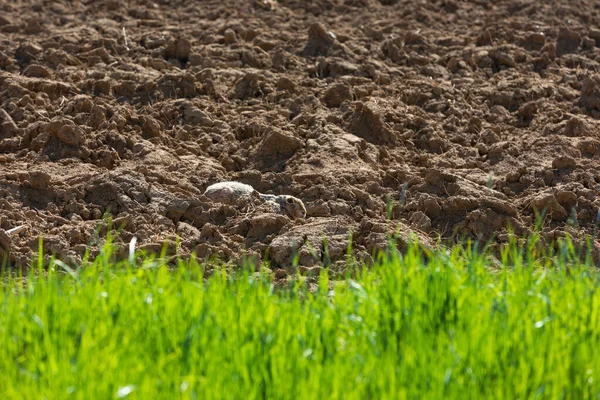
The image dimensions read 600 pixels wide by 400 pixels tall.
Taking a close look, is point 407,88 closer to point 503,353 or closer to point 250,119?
point 250,119

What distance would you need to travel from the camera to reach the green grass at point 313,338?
2.93 m

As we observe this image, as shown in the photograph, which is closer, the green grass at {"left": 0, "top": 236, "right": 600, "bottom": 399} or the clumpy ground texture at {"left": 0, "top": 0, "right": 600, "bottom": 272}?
the green grass at {"left": 0, "top": 236, "right": 600, "bottom": 399}

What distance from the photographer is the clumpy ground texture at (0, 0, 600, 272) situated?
4.84 meters

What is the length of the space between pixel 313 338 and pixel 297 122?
9.00 ft

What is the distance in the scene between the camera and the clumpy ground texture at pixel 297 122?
484 centimetres

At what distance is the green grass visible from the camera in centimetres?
293

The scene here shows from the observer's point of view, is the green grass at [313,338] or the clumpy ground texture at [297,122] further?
the clumpy ground texture at [297,122]

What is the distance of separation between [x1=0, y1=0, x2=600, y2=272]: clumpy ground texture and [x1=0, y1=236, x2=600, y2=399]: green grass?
0.49 meters

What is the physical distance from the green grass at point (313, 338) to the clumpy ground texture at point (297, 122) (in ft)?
1.60

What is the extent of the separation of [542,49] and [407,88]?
123 cm

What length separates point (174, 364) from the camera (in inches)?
121

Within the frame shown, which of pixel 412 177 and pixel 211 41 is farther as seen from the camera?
pixel 211 41

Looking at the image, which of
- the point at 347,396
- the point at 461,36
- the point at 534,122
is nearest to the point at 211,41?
the point at 461,36

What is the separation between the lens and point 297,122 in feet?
19.2
